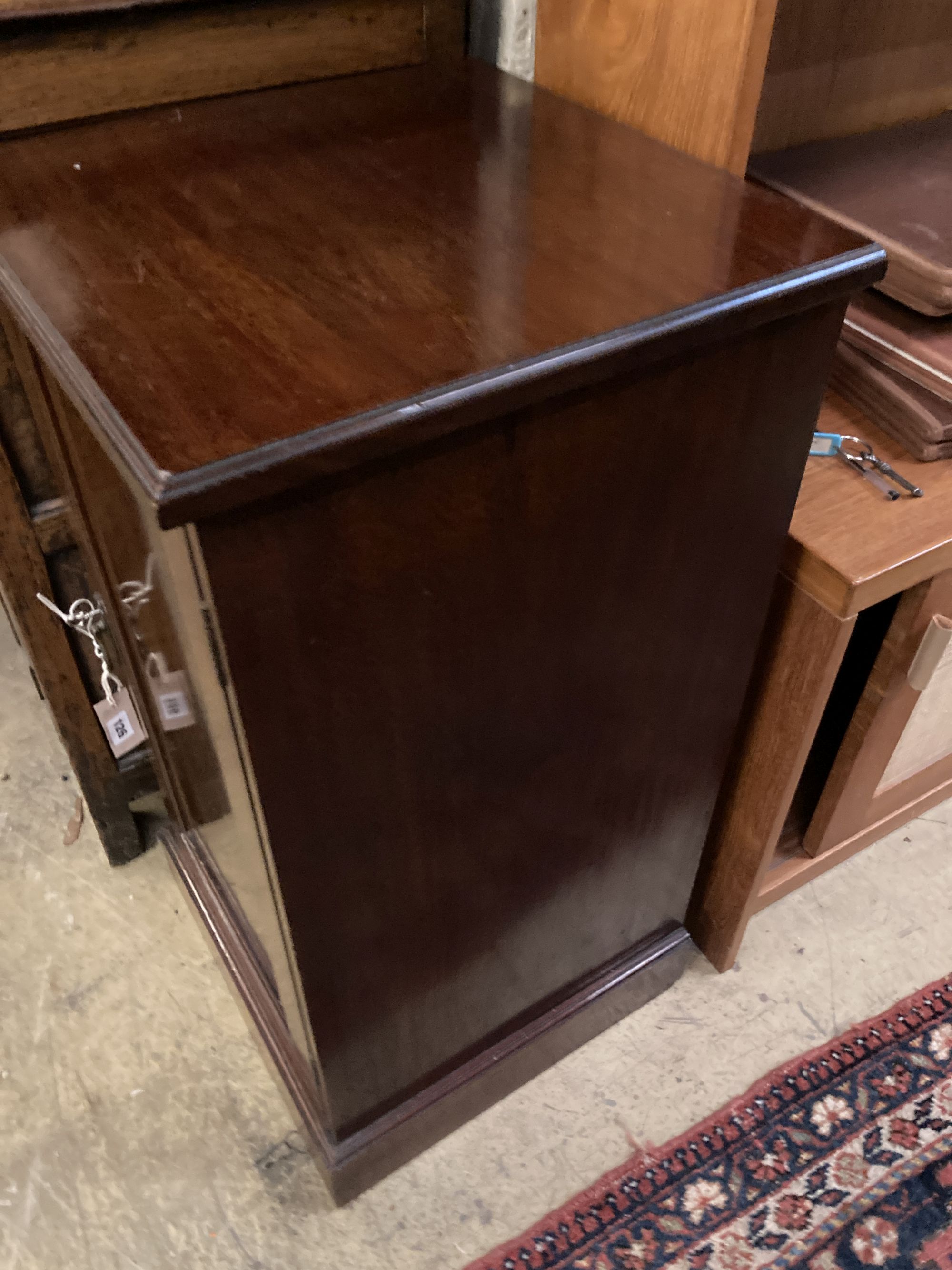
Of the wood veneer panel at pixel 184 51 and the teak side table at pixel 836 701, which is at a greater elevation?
the wood veneer panel at pixel 184 51

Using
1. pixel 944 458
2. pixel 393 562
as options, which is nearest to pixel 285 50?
pixel 393 562

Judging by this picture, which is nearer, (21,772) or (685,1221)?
(685,1221)

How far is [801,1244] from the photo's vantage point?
0.97 meters

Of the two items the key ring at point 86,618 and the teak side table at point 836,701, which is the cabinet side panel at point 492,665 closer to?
the teak side table at point 836,701

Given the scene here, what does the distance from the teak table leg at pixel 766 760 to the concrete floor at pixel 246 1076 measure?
0.10 meters

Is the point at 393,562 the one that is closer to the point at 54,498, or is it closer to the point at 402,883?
the point at 402,883

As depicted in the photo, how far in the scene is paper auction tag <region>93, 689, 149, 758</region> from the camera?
1108mm

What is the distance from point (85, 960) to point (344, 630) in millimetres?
849

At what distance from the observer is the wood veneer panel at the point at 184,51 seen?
70 cm

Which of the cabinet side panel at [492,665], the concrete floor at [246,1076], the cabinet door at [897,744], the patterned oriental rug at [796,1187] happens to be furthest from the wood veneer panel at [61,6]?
the patterned oriental rug at [796,1187]

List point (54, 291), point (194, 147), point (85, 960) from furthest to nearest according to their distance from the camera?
point (85, 960)
point (194, 147)
point (54, 291)

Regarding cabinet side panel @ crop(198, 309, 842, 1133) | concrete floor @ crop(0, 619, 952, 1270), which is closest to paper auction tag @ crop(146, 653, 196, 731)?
cabinet side panel @ crop(198, 309, 842, 1133)

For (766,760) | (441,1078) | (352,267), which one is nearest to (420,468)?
(352,267)

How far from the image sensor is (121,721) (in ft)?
3.65
